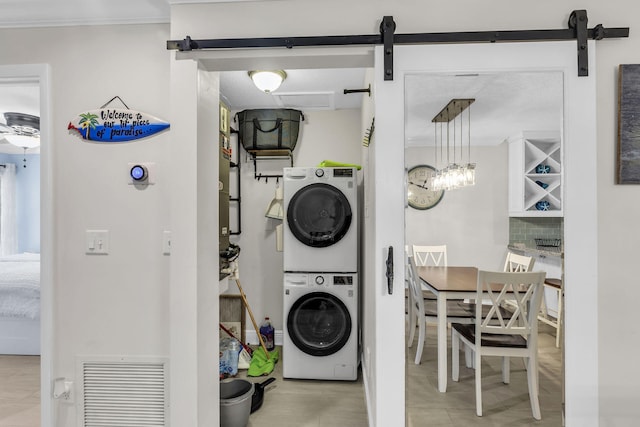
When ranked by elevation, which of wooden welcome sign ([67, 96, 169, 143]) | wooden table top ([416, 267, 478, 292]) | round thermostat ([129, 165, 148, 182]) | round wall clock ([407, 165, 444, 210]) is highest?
wooden welcome sign ([67, 96, 169, 143])

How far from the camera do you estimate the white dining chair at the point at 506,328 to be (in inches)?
60.5

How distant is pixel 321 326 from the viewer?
2758 mm

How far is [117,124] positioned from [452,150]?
67.0 inches

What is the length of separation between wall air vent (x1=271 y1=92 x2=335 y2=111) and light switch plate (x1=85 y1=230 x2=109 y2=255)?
73.6 inches

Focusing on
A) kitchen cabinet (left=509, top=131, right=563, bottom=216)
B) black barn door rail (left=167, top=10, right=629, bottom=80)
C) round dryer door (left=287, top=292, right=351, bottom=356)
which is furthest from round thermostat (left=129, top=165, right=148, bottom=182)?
kitchen cabinet (left=509, top=131, right=563, bottom=216)

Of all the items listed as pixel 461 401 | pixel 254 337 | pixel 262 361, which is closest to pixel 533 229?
pixel 461 401

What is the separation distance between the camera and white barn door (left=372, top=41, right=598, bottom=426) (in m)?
1.43

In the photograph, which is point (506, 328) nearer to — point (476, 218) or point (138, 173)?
point (476, 218)

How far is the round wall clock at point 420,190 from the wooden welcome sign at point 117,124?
4.19ft

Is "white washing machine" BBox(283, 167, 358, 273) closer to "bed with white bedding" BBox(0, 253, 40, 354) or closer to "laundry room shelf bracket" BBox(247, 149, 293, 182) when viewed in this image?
"laundry room shelf bracket" BBox(247, 149, 293, 182)

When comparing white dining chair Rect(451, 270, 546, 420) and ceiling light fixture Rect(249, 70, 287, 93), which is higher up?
ceiling light fixture Rect(249, 70, 287, 93)

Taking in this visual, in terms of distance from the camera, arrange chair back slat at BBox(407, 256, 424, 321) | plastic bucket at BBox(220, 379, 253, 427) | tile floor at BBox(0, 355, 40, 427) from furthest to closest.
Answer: tile floor at BBox(0, 355, 40, 427), plastic bucket at BBox(220, 379, 253, 427), chair back slat at BBox(407, 256, 424, 321)

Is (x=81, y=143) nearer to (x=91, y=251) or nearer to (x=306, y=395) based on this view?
(x=91, y=251)

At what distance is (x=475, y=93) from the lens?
154 centimetres
